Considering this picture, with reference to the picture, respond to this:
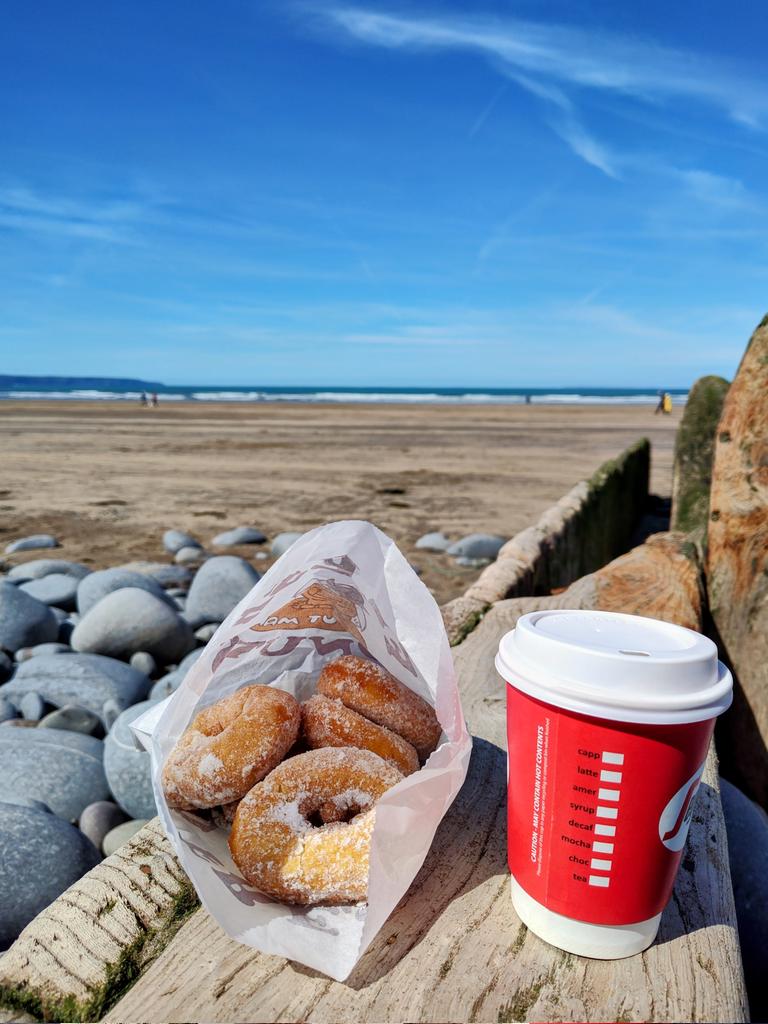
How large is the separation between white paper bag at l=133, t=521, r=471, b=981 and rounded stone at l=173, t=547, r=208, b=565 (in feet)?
22.9

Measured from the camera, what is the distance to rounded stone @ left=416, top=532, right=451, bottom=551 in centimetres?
951

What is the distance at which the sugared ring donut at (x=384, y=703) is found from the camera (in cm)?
183

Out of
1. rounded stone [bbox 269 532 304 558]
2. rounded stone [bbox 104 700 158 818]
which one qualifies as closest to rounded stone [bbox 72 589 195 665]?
rounded stone [bbox 104 700 158 818]

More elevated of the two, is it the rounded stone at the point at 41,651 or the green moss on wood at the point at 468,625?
the green moss on wood at the point at 468,625

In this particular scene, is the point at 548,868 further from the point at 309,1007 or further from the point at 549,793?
the point at 309,1007

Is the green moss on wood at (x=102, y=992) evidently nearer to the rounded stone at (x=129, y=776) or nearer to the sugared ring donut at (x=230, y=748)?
the sugared ring donut at (x=230, y=748)

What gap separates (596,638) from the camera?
49.0 inches

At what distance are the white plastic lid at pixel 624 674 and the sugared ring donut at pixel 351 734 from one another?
0.57 m

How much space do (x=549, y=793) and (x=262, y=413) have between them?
4125cm

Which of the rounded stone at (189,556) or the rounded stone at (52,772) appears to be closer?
the rounded stone at (52,772)

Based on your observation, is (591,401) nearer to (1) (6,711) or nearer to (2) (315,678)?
(1) (6,711)

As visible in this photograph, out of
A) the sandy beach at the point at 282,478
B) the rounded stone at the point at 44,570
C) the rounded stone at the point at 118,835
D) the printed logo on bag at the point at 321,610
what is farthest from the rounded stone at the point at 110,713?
the sandy beach at the point at 282,478

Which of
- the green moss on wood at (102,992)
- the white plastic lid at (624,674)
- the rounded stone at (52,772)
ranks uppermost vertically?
the white plastic lid at (624,674)

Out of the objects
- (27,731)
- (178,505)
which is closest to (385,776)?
(27,731)
